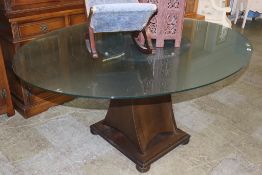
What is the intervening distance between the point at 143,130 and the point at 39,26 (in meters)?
1.05

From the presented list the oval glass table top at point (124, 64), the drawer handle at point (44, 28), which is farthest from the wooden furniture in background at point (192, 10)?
the drawer handle at point (44, 28)

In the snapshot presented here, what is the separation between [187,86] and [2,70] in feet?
4.77

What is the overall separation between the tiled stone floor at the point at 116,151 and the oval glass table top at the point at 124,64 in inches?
27.1

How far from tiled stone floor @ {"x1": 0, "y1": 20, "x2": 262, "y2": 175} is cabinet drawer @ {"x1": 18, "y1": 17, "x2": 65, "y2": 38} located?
0.64 m

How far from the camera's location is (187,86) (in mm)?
1086

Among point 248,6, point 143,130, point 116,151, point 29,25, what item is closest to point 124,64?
point 143,130

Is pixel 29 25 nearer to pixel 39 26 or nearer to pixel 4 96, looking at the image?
pixel 39 26

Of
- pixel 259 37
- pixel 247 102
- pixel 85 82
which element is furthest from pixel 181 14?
pixel 259 37

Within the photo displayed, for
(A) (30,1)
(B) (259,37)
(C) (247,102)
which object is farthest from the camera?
(B) (259,37)

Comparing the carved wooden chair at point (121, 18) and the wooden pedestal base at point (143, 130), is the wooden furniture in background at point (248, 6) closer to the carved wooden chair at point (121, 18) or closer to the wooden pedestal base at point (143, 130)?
the wooden pedestal base at point (143, 130)

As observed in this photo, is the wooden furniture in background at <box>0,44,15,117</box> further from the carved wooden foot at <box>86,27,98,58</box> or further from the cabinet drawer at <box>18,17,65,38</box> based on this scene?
the carved wooden foot at <box>86,27,98,58</box>

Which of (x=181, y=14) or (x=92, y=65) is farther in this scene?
(x=181, y=14)

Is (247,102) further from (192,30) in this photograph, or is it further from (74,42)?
(74,42)

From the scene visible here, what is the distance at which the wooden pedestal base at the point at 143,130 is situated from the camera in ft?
5.28
